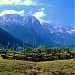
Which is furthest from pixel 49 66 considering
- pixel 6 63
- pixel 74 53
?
pixel 74 53

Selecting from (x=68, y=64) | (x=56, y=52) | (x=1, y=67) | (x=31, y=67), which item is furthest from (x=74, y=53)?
(x=1, y=67)

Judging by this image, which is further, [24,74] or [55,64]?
[55,64]

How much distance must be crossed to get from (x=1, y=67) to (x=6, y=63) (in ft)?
11.1

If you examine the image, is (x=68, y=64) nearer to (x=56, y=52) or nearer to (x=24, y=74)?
(x=24, y=74)

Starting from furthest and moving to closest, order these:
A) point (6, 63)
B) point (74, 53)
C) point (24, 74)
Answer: point (74, 53), point (6, 63), point (24, 74)

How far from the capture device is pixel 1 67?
48688 mm

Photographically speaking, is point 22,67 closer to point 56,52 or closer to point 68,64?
point 68,64

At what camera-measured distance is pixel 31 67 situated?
5153 centimetres

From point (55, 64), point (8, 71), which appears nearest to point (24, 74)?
point (8, 71)

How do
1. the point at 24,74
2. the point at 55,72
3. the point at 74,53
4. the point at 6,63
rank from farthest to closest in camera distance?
the point at 74,53 → the point at 6,63 → the point at 55,72 → the point at 24,74

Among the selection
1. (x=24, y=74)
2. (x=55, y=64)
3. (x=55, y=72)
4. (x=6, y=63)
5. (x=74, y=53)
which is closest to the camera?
(x=24, y=74)

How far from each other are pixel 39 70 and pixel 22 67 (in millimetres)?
3240

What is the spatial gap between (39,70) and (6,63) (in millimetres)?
6720

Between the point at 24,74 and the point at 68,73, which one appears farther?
the point at 68,73
